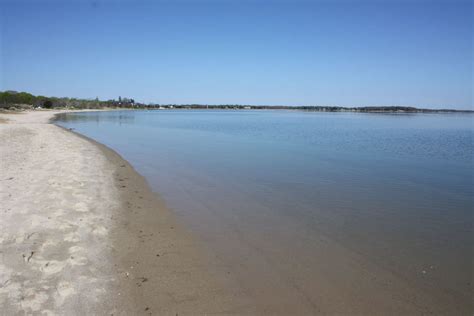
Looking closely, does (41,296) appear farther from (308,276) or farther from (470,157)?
(470,157)

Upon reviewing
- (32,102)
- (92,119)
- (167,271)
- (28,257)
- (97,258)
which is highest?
(32,102)

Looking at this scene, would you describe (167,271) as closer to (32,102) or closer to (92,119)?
(92,119)

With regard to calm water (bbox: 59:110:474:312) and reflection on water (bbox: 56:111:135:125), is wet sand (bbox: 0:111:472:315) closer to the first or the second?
calm water (bbox: 59:110:474:312)

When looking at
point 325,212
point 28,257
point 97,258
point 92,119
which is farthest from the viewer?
point 92,119

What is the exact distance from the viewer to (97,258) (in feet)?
19.4

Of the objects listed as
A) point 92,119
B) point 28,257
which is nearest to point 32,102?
point 92,119

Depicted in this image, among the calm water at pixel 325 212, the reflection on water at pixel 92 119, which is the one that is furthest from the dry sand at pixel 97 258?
the reflection on water at pixel 92 119

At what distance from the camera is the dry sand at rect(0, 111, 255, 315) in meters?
4.70

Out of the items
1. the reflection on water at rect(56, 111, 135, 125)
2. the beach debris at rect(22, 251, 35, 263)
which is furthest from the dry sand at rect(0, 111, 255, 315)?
the reflection on water at rect(56, 111, 135, 125)

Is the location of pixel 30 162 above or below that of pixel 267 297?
above

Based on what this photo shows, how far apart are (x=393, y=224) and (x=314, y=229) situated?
2.25 meters

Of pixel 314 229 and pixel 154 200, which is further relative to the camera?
pixel 154 200

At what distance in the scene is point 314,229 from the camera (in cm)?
810

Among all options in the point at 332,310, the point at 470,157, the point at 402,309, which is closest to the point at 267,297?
the point at 332,310
